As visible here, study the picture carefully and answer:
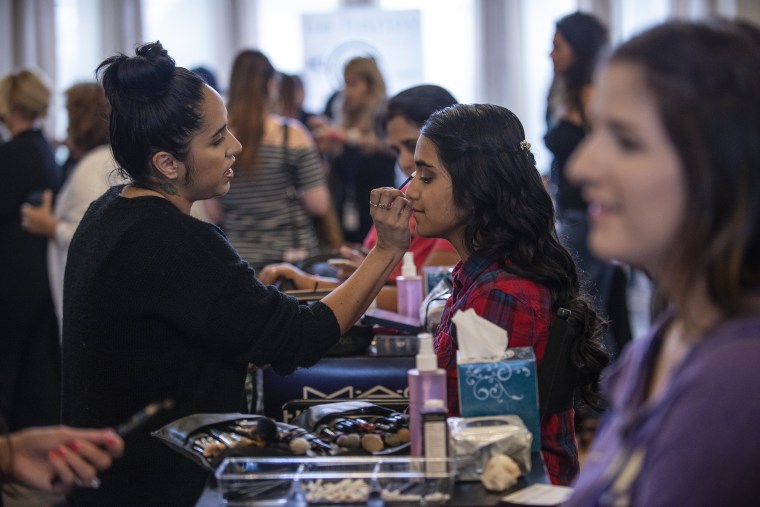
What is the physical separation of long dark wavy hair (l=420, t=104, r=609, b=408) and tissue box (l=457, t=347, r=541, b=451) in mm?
308

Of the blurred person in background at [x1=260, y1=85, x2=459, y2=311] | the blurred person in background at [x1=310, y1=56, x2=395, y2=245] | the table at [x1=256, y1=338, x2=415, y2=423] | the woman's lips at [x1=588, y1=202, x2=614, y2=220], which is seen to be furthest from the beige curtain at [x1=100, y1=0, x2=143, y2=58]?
the woman's lips at [x1=588, y1=202, x2=614, y2=220]

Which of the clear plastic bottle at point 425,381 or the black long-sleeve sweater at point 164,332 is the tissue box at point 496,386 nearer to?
the clear plastic bottle at point 425,381

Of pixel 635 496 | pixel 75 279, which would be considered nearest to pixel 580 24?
pixel 75 279

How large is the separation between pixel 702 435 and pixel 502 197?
1.05 meters

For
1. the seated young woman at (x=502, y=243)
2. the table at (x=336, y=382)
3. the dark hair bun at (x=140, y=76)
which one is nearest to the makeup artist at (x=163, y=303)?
the dark hair bun at (x=140, y=76)

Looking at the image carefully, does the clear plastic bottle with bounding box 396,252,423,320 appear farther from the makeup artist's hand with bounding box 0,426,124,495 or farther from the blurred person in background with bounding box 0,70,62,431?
the blurred person in background with bounding box 0,70,62,431

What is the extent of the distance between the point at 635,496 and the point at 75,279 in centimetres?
125

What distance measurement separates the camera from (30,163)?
3.96m

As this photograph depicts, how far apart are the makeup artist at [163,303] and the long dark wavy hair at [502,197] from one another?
5.4 inches

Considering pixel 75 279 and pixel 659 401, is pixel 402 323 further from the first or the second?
pixel 659 401

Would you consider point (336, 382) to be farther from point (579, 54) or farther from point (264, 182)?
point (579, 54)

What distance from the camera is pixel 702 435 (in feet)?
2.85

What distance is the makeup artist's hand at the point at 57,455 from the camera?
1328mm

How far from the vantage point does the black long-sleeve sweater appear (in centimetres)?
175
